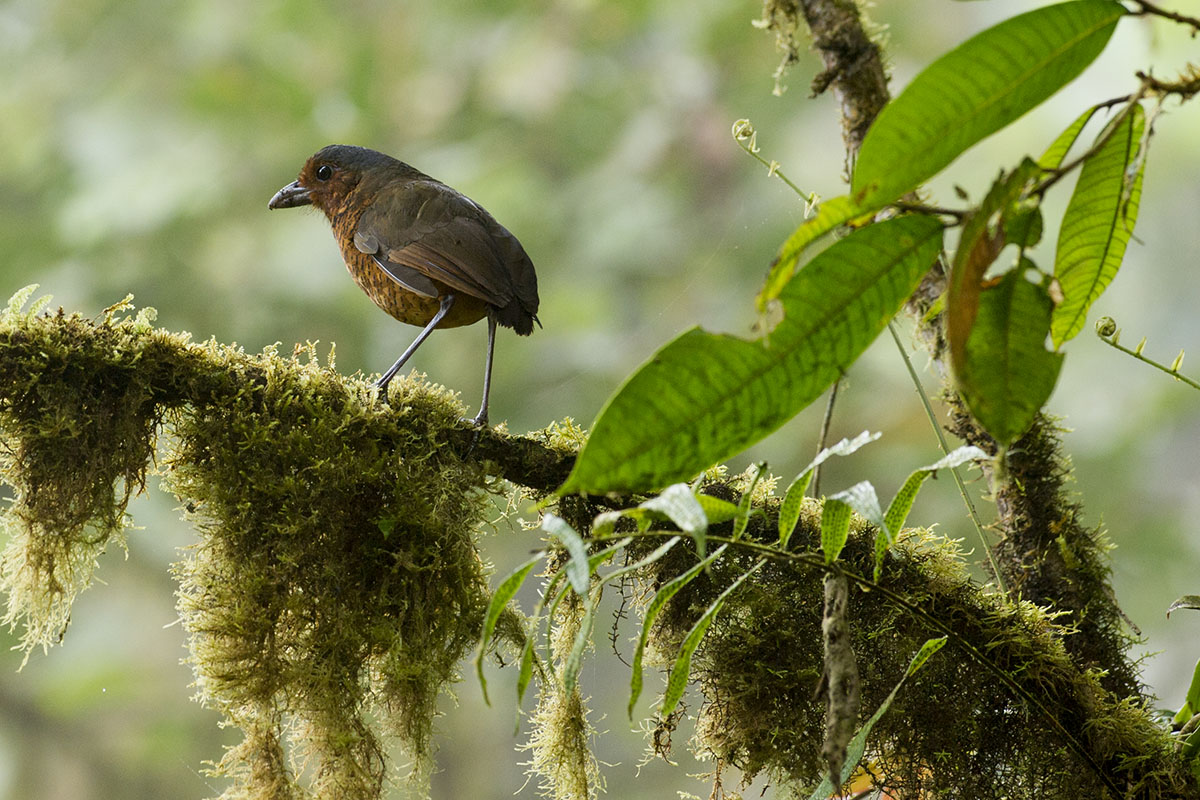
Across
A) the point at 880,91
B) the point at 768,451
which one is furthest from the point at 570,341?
the point at 880,91

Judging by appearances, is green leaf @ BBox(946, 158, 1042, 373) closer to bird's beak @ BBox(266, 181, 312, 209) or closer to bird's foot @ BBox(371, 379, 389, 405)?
bird's foot @ BBox(371, 379, 389, 405)

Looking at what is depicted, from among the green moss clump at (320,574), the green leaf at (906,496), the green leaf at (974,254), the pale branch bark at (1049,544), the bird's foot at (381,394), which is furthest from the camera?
the pale branch bark at (1049,544)

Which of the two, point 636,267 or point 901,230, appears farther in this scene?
point 636,267

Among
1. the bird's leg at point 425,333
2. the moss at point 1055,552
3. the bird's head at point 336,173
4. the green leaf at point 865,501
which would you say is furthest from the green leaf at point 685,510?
the bird's head at point 336,173

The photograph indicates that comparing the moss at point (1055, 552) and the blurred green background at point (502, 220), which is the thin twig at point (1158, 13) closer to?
the moss at point (1055, 552)

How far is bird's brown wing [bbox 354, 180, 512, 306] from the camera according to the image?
4.66 ft

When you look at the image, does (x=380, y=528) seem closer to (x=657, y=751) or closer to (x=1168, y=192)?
(x=657, y=751)

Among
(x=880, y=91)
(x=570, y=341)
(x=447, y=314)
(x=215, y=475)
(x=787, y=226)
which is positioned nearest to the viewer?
(x=215, y=475)

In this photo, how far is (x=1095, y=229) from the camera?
2.33ft

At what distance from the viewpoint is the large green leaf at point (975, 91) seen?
0.55 metres

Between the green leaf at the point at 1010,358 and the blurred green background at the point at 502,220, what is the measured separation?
281 cm

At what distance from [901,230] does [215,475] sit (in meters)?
0.89

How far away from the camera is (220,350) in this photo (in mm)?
1202

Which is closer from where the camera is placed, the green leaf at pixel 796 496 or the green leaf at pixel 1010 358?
the green leaf at pixel 1010 358
